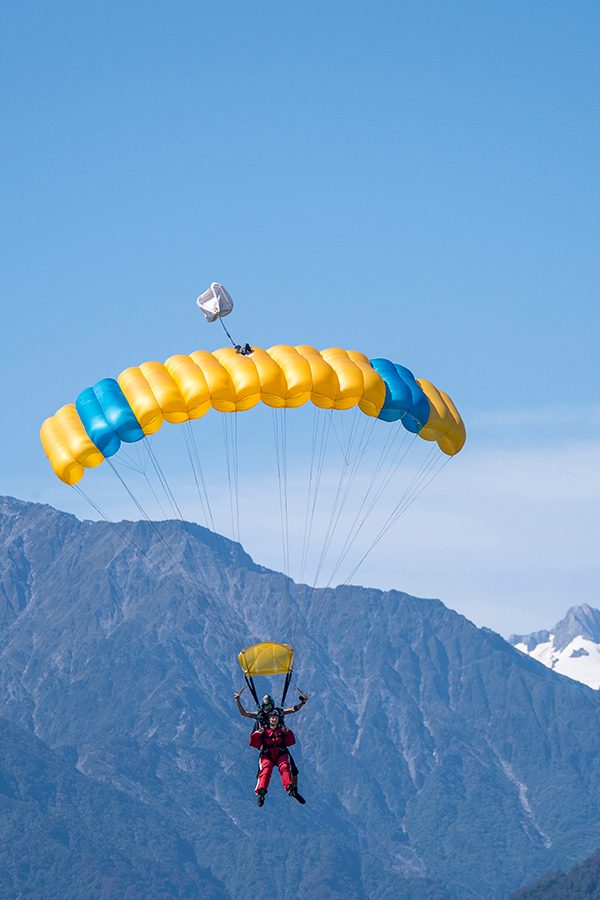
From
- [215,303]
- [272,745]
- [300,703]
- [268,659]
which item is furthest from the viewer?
[215,303]

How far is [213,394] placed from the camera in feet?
181

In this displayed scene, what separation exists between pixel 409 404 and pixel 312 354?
12.6 ft

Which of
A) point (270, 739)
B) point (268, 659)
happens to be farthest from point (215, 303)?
point (270, 739)

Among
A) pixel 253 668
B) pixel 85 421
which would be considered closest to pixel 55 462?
pixel 85 421


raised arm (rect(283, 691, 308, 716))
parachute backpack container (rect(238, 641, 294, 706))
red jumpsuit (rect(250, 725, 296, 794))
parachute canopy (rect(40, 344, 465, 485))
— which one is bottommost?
red jumpsuit (rect(250, 725, 296, 794))

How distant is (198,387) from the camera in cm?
5512

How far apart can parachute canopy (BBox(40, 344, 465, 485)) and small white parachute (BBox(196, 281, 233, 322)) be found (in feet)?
0.16

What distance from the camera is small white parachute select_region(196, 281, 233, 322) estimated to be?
185ft

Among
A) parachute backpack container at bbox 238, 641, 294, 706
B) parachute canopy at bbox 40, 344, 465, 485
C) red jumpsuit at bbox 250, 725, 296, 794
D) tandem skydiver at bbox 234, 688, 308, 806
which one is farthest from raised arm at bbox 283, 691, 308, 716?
parachute canopy at bbox 40, 344, 465, 485

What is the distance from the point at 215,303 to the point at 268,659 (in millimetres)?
11905

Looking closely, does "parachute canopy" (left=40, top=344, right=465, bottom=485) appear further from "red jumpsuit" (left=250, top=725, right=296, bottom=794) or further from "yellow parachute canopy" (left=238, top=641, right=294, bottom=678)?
"red jumpsuit" (left=250, top=725, right=296, bottom=794)

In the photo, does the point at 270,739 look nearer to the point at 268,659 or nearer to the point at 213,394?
the point at 268,659

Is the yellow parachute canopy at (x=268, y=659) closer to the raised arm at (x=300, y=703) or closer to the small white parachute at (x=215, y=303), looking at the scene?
the raised arm at (x=300, y=703)

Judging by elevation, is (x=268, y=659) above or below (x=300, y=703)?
above
